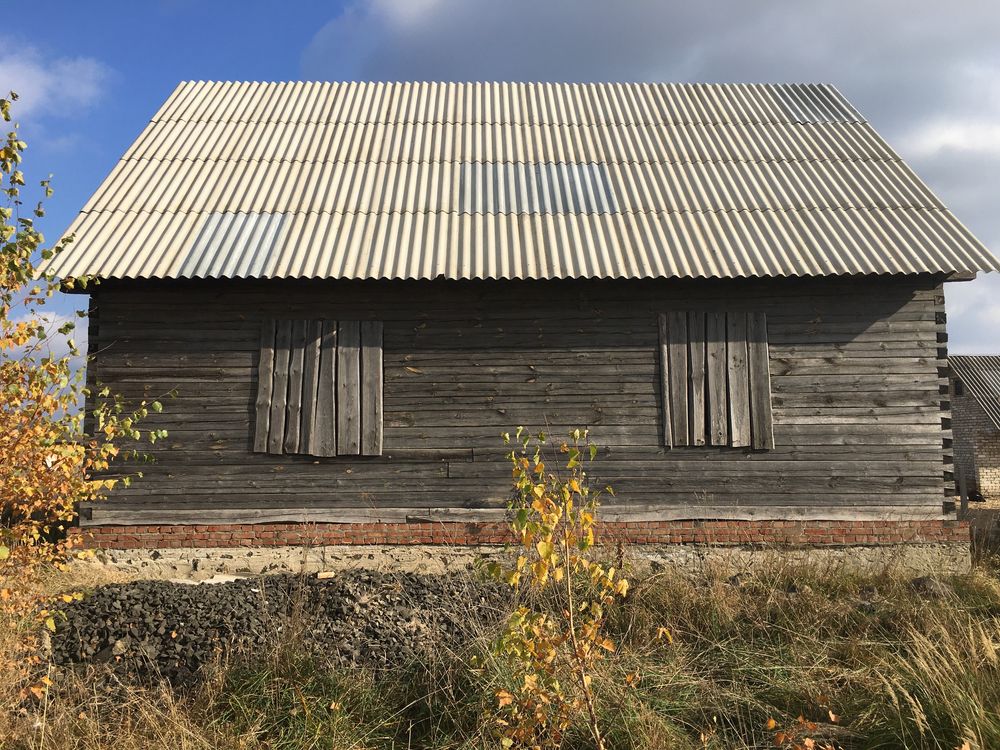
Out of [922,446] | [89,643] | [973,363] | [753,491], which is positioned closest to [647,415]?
[753,491]

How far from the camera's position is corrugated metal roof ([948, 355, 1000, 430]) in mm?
25631

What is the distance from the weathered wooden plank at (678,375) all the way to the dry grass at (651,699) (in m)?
3.19

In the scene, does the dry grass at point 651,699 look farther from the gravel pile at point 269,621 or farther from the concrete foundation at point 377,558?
the concrete foundation at point 377,558

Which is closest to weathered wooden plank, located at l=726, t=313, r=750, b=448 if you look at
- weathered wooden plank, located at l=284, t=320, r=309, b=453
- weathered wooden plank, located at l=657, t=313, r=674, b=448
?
weathered wooden plank, located at l=657, t=313, r=674, b=448

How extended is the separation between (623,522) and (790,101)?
8187 millimetres

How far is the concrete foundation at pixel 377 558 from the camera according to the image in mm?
8070

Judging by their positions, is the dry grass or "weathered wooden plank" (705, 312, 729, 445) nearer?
the dry grass

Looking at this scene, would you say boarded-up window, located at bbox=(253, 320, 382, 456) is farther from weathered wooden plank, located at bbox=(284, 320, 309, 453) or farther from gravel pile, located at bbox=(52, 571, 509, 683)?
gravel pile, located at bbox=(52, 571, 509, 683)

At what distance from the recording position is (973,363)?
94.8 ft

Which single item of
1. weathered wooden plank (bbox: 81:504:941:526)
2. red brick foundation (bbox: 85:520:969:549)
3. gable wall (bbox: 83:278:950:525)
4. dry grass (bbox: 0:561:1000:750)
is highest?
gable wall (bbox: 83:278:950:525)

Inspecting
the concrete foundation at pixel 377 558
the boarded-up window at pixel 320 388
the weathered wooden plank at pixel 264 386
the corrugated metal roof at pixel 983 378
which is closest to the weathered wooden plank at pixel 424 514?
the concrete foundation at pixel 377 558

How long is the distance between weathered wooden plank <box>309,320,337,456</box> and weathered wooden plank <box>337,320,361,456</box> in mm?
46

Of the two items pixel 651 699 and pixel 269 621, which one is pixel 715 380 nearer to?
pixel 651 699

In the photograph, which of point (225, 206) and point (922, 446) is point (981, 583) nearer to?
point (922, 446)
